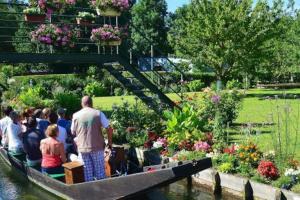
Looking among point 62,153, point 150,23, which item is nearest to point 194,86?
point 62,153

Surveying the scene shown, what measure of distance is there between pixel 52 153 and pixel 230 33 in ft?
60.4

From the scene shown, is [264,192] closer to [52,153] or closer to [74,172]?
[74,172]

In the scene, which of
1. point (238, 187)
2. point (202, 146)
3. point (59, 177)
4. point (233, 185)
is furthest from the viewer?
point (202, 146)

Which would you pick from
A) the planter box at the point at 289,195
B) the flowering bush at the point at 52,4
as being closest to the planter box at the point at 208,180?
the planter box at the point at 289,195

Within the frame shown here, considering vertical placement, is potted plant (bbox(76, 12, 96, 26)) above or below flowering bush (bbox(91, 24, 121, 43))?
above

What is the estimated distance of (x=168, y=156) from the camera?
39.2 feet

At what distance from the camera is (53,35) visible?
16.1 metres

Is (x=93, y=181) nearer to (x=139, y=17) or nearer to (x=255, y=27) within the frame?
(x=255, y=27)

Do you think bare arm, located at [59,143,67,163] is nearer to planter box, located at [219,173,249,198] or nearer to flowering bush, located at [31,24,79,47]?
planter box, located at [219,173,249,198]

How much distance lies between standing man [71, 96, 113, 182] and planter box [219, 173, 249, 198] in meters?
2.63

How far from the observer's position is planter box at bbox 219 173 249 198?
9.41 m

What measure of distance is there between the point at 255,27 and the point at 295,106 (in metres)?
6.88

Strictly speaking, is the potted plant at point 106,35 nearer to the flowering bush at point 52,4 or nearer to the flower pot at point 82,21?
the flower pot at point 82,21

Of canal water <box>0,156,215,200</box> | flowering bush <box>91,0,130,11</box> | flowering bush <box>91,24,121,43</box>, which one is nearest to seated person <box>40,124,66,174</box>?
canal water <box>0,156,215,200</box>
